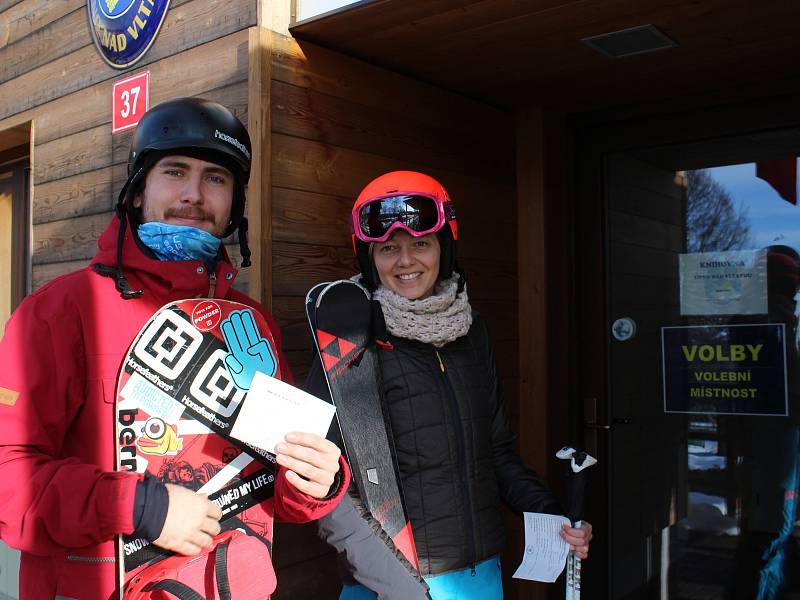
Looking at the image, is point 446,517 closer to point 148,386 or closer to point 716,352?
point 148,386

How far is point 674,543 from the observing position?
10.6 feet

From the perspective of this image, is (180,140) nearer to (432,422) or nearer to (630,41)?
(432,422)

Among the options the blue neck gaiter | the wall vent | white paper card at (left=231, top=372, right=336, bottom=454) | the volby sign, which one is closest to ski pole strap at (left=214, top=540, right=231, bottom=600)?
white paper card at (left=231, top=372, right=336, bottom=454)

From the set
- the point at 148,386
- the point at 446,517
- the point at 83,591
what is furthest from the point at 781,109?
the point at 83,591

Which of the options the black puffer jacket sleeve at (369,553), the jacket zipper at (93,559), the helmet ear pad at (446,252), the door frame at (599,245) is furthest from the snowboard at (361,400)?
the door frame at (599,245)

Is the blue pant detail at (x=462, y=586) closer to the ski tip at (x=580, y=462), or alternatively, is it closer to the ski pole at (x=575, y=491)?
the ski pole at (x=575, y=491)

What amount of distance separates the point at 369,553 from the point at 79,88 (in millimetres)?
2516

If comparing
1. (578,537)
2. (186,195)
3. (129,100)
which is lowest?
(578,537)

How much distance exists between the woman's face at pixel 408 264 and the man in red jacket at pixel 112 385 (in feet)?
1.60

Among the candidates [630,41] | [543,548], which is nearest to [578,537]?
Answer: [543,548]

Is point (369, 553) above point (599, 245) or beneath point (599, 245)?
beneath

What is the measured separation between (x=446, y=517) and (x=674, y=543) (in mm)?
1747

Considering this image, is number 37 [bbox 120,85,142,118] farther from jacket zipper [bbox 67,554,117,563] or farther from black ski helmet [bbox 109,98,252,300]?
jacket zipper [bbox 67,554,117,563]

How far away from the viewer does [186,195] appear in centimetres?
170
